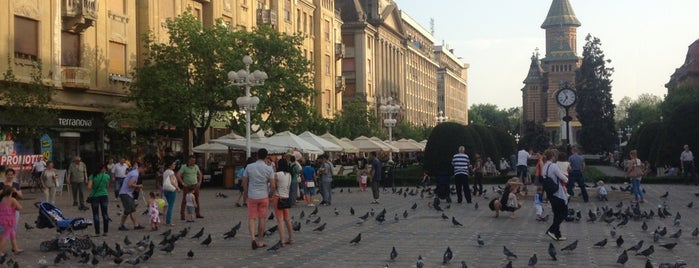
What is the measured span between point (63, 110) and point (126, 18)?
20.4 feet

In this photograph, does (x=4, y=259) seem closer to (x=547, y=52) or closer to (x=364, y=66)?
(x=364, y=66)

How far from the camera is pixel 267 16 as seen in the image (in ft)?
188

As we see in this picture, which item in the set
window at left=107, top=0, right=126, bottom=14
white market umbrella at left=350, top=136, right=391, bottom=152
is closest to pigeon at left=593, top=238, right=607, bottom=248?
A: window at left=107, top=0, right=126, bottom=14

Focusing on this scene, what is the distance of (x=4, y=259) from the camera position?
1310 centimetres

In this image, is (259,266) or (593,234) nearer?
(259,266)

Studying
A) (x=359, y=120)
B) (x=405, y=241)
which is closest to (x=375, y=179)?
(x=405, y=241)

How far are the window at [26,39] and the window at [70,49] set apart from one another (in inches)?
86.0

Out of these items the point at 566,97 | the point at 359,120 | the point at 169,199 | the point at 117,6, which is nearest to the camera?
the point at 169,199

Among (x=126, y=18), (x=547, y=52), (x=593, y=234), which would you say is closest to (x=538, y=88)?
(x=547, y=52)

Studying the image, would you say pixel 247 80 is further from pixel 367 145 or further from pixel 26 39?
pixel 367 145

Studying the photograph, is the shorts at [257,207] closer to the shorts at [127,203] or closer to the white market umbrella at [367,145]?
the shorts at [127,203]

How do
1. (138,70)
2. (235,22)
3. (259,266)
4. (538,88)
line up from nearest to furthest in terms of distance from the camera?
1. (259,266)
2. (138,70)
3. (235,22)
4. (538,88)

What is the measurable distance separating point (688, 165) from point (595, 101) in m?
55.9

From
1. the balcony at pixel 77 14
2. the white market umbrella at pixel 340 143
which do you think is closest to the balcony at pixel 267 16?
the white market umbrella at pixel 340 143
